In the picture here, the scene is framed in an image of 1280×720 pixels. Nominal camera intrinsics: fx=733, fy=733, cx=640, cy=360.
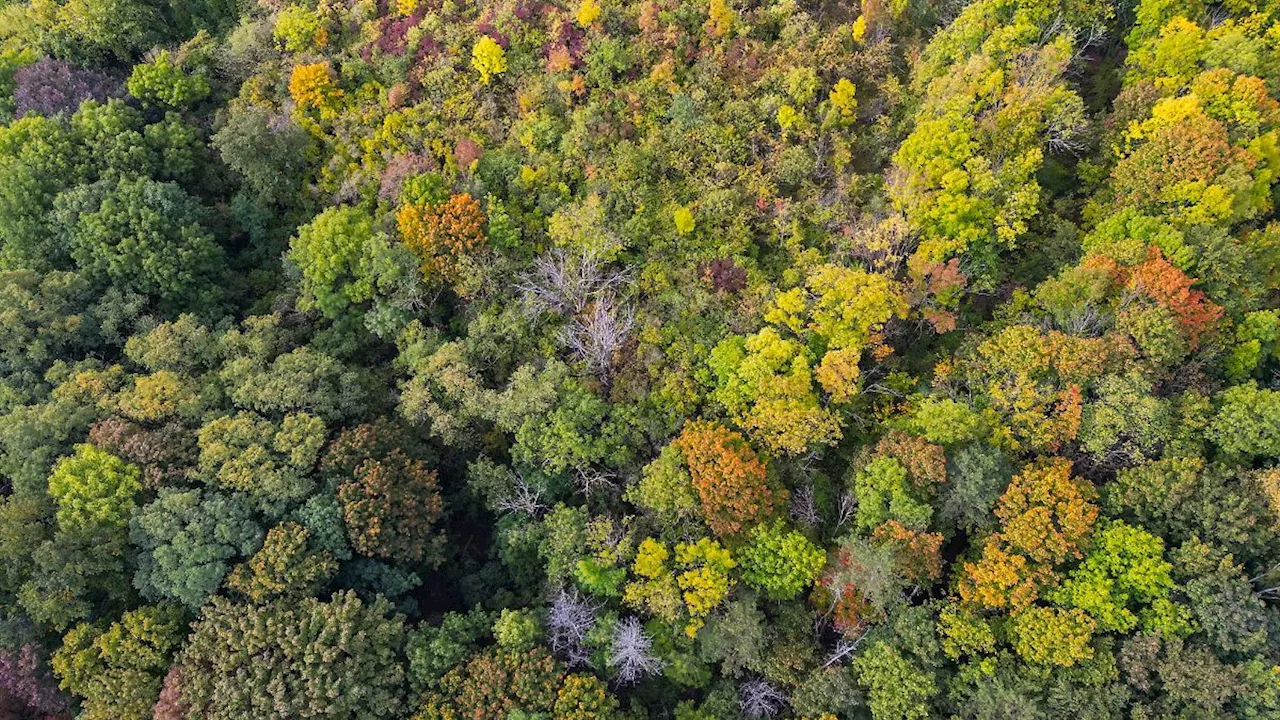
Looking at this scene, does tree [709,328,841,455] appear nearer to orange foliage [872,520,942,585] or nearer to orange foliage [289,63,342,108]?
orange foliage [872,520,942,585]

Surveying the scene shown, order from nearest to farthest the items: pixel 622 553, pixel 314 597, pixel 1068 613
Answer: pixel 1068 613 < pixel 314 597 < pixel 622 553

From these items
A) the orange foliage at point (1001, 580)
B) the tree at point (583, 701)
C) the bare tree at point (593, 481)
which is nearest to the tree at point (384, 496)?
the bare tree at point (593, 481)

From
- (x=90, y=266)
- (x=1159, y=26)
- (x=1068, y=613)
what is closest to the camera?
(x=1068, y=613)

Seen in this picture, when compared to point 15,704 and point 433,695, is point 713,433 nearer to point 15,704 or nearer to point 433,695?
point 433,695

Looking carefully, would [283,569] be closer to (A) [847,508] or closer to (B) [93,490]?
(B) [93,490]

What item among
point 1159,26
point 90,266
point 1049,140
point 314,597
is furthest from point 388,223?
point 1159,26

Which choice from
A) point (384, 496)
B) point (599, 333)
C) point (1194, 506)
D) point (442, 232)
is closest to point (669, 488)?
point (599, 333)
